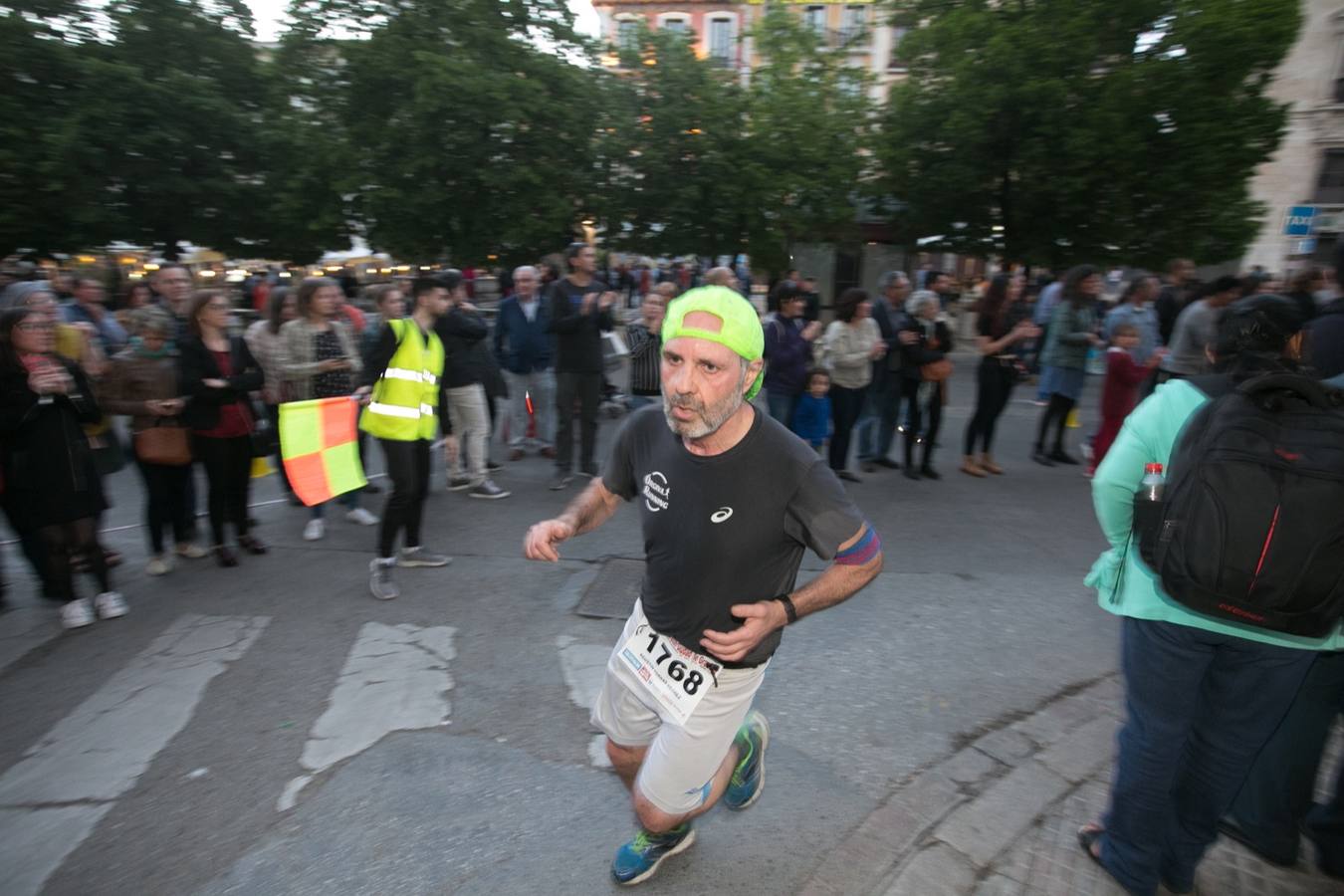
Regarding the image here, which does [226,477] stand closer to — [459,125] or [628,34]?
[459,125]

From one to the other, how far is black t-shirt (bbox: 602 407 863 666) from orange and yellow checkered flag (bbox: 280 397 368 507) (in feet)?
10.0

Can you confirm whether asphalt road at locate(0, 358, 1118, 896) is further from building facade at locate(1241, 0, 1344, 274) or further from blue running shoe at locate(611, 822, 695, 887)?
building facade at locate(1241, 0, 1344, 274)

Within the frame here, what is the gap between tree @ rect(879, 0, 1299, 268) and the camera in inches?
623

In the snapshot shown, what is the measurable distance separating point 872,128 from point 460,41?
33.0ft

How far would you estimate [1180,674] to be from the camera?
2371 mm

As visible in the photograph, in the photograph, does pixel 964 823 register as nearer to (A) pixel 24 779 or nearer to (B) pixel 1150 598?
(B) pixel 1150 598

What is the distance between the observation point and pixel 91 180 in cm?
1911

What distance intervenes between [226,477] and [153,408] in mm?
657

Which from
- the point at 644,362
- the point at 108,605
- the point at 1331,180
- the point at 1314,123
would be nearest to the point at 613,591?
the point at 108,605

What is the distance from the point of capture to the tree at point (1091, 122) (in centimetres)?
1584

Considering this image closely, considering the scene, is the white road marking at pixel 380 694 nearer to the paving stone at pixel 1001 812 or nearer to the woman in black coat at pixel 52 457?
the woman in black coat at pixel 52 457

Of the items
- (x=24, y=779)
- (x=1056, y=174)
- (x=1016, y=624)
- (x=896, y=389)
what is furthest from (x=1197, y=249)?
(x=24, y=779)

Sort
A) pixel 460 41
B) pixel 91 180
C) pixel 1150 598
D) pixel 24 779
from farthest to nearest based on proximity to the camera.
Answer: pixel 91 180
pixel 460 41
pixel 24 779
pixel 1150 598

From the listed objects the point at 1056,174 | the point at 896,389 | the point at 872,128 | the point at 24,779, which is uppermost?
the point at 872,128
